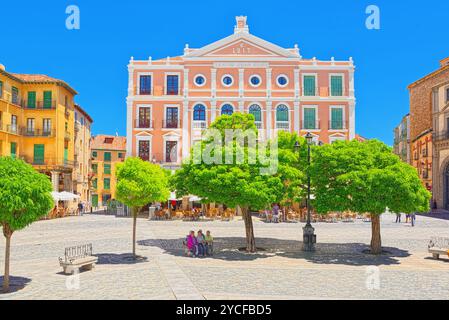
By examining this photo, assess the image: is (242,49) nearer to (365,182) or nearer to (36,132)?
(36,132)

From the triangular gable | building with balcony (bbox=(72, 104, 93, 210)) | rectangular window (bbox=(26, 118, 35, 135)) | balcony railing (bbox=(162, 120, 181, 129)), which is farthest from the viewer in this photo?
building with balcony (bbox=(72, 104, 93, 210))

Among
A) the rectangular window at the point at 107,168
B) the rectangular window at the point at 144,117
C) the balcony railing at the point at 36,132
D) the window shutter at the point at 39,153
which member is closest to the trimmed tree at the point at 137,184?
the rectangular window at the point at 144,117

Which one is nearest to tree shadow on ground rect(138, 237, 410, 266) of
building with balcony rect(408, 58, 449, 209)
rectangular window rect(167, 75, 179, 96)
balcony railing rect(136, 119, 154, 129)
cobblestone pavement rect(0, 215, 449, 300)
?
cobblestone pavement rect(0, 215, 449, 300)

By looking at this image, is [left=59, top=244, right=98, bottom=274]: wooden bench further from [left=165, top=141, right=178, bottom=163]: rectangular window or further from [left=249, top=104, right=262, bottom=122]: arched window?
[left=249, top=104, right=262, bottom=122]: arched window

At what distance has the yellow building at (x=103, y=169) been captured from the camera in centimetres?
6372

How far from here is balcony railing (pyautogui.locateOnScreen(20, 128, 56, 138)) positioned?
37219mm

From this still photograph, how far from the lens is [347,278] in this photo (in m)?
12.4

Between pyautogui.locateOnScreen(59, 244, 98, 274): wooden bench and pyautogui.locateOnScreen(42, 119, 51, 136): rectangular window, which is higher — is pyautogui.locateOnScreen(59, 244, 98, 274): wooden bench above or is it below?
below

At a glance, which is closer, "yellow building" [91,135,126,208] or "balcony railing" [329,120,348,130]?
"balcony railing" [329,120,348,130]

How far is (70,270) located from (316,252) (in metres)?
10.1

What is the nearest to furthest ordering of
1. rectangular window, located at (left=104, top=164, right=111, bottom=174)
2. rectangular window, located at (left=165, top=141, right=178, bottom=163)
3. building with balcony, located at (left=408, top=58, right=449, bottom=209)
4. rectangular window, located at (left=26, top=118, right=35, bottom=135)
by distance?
rectangular window, located at (left=26, top=118, right=35, bottom=135), rectangular window, located at (left=165, top=141, right=178, bottom=163), building with balcony, located at (left=408, top=58, right=449, bottom=209), rectangular window, located at (left=104, top=164, right=111, bottom=174)

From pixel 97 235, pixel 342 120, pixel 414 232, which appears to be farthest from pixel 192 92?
pixel 414 232

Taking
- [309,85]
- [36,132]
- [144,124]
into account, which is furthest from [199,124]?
[36,132]
